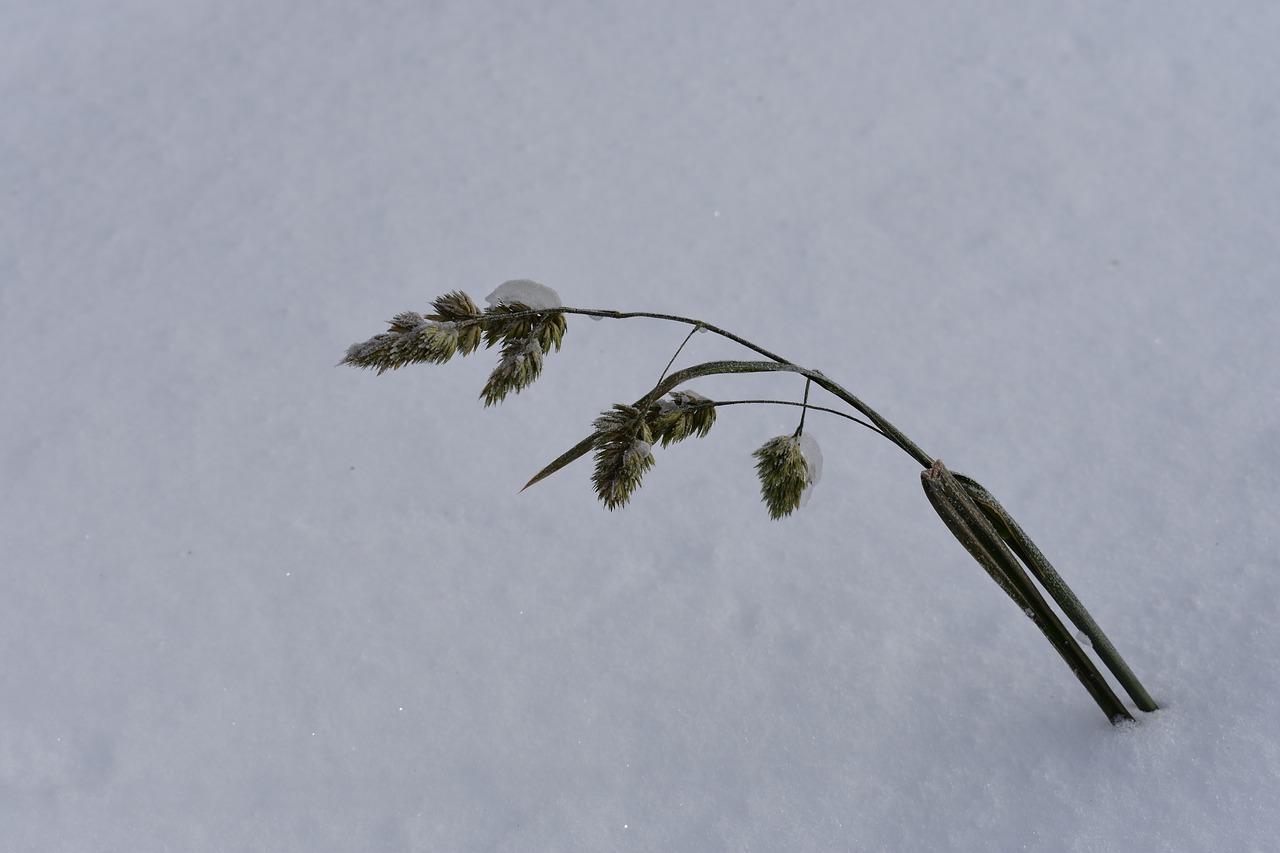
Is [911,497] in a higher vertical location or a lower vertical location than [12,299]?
lower

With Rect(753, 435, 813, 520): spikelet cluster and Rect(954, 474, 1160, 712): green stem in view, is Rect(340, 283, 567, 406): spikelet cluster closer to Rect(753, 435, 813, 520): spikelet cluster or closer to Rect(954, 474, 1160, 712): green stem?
Rect(753, 435, 813, 520): spikelet cluster

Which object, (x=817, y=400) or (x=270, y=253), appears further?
(x=270, y=253)

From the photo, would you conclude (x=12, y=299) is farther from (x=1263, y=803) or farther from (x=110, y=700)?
(x=1263, y=803)

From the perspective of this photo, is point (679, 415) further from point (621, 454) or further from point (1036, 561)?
point (1036, 561)

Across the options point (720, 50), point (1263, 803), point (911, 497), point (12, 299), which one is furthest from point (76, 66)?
point (1263, 803)

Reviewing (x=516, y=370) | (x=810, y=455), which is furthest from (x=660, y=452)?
(x=516, y=370)
